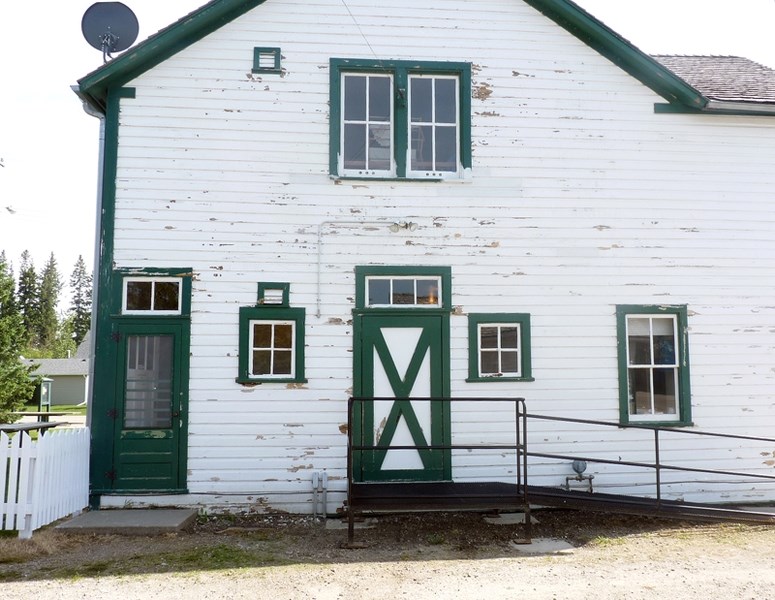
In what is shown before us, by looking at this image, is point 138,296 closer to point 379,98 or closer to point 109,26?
point 109,26

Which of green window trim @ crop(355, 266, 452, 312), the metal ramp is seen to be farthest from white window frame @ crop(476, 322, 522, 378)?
the metal ramp

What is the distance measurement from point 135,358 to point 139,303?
0.72 m

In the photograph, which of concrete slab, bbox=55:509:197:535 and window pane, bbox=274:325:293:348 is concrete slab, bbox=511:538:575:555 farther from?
concrete slab, bbox=55:509:197:535

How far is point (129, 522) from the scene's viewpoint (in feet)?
24.1

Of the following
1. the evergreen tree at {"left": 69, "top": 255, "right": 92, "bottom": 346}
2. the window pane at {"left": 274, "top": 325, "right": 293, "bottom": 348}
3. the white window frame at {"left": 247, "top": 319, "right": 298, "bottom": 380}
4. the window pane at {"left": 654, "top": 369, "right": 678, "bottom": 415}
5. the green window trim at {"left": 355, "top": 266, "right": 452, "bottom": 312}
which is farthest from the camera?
the evergreen tree at {"left": 69, "top": 255, "right": 92, "bottom": 346}

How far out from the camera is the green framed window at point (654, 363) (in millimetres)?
8945

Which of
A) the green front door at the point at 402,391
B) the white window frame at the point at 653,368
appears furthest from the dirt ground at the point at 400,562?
the white window frame at the point at 653,368

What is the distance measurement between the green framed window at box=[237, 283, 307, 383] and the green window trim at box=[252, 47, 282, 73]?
9.80ft

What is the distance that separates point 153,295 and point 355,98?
12.8 ft

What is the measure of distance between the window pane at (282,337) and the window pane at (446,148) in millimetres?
3177

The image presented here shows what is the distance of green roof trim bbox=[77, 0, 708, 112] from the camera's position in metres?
8.39

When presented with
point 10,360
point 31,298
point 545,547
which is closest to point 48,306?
point 31,298

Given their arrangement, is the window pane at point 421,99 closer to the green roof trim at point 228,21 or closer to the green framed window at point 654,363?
the green roof trim at point 228,21

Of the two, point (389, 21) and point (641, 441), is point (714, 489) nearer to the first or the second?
point (641, 441)
